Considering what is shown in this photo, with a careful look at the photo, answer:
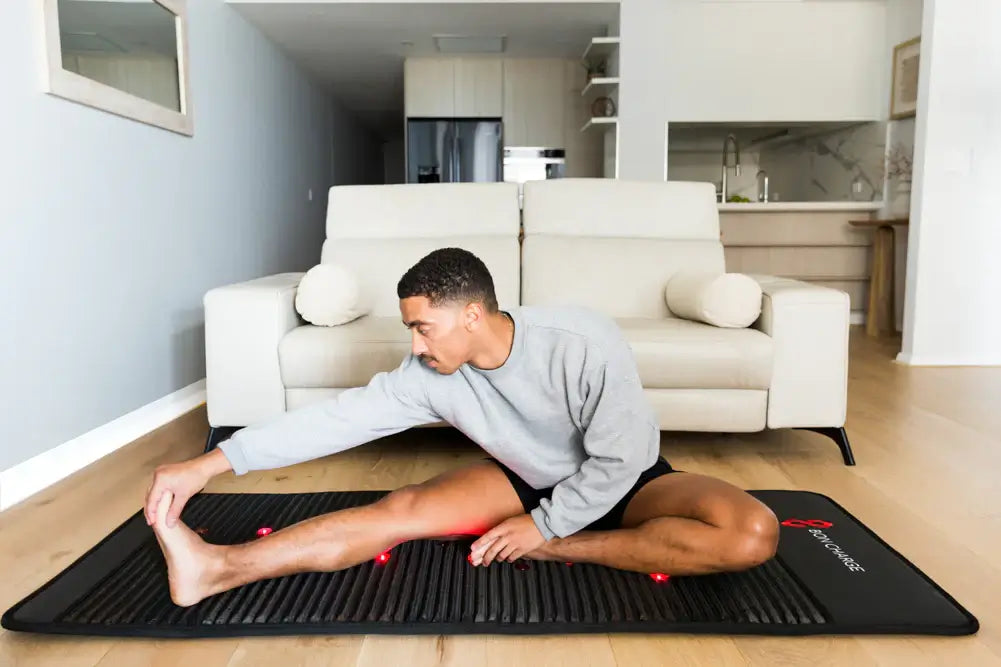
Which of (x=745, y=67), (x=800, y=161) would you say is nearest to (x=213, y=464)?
(x=745, y=67)

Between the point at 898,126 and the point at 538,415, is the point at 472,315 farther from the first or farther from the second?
the point at 898,126

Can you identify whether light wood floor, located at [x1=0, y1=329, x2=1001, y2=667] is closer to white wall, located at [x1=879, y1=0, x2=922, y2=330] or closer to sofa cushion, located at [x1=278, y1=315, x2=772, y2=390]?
sofa cushion, located at [x1=278, y1=315, x2=772, y2=390]

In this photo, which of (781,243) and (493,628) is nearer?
(493,628)

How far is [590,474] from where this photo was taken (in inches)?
57.6

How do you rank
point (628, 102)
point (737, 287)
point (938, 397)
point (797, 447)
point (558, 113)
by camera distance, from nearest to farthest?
point (737, 287) → point (797, 447) → point (938, 397) → point (628, 102) → point (558, 113)

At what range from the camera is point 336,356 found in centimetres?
244

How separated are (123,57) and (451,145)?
4507mm

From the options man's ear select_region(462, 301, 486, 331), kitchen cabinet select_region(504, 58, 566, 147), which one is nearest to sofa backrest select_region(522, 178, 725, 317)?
man's ear select_region(462, 301, 486, 331)

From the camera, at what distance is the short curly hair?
1.34m

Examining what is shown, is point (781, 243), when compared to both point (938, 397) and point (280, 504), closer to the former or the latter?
point (938, 397)

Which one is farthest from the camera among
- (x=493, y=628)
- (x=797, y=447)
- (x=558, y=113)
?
(x=558, y=113)

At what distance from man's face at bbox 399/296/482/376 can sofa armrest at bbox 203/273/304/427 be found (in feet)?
3.97

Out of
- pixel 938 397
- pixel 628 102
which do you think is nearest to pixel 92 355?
pixel 938 397

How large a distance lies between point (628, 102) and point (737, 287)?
3.59 meters
